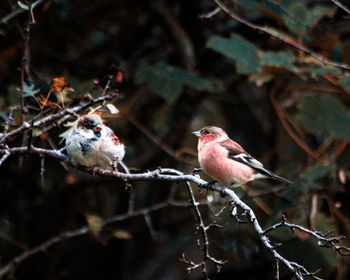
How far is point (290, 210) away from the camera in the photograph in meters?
4.22

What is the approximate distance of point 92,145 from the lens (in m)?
3.08

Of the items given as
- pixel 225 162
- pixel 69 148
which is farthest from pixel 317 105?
pixel 69 148

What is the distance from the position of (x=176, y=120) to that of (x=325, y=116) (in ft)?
6.40

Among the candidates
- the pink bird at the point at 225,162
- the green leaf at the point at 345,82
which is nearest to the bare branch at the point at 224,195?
the pink bird at the point at 225,162

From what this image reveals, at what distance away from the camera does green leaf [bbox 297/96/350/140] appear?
4227 millimetres

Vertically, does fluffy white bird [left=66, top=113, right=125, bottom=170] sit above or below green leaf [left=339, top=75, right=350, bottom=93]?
above

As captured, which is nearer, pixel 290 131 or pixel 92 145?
pixel 92 145

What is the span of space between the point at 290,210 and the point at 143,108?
8.71 feet

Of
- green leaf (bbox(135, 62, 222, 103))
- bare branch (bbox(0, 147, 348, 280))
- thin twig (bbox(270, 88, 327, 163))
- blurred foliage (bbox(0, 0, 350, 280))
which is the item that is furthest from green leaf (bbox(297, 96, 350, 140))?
bare branch (bbox(0, 147, 348, 280))

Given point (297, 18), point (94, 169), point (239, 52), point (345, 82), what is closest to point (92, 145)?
point (94, 169)

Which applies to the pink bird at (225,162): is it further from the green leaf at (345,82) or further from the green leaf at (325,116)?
the green leaf at (325,116)

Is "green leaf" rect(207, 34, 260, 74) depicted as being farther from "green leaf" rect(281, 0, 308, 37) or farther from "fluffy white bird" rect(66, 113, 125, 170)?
"fluffy white bird" rect(66, 113, 125, 170)

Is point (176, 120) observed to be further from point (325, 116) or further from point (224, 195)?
point (224, 195)

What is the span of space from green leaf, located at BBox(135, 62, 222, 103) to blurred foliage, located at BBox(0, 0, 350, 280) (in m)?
0.01
